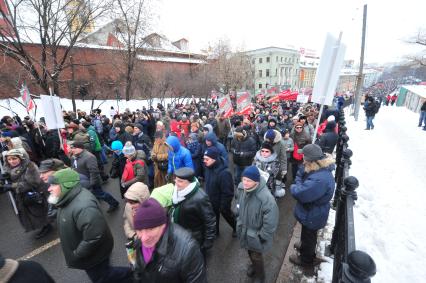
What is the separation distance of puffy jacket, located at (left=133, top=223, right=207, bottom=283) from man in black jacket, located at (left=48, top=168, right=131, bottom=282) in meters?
0.97

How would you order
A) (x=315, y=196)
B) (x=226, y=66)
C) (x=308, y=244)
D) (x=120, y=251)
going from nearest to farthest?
(x=315, y=196) → (x=308, y=244) → (x=120, y=251) → (x=226, y=66)

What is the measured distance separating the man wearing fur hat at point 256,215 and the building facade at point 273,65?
2293 inches

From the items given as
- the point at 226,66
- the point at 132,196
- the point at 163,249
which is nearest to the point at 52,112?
the point at 132,196

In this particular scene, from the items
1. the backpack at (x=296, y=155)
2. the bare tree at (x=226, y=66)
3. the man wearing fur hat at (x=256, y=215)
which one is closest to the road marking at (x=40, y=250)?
the man wearing fur hat at (x=256, y=215)

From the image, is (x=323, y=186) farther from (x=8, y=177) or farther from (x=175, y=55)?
(x=175, y=55)

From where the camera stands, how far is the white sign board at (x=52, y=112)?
583 centimetres

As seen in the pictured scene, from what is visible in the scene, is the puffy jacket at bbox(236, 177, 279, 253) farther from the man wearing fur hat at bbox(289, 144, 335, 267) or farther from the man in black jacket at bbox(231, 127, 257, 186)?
the man in black jacket at bbox(231, 127, 257, 186)

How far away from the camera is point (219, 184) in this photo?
11.9ft

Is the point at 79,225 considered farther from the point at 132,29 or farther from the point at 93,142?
the point at 132,29

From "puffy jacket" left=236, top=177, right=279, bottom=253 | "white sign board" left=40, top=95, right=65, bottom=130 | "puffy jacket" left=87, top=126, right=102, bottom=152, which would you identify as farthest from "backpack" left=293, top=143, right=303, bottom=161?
"white sign board" left=40, top=95, right=65, bottom=130

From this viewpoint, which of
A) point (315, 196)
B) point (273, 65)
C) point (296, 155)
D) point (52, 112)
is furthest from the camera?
point (273, 65)

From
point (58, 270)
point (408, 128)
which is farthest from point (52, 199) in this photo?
point (408, 128)

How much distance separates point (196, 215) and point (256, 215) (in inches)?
30.0

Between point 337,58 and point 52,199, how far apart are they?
4399 mm
